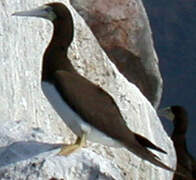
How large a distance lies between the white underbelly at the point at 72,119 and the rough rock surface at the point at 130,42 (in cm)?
475

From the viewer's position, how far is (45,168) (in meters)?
6.28

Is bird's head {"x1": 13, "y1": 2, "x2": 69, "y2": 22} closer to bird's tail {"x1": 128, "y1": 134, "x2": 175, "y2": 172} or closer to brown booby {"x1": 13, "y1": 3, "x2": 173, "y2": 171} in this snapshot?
brown booby {"x1": 13, "y1": 3, "x2": 173, "y2": 171}

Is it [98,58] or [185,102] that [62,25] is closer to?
[98,58]

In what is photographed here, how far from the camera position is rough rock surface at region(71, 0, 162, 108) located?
40.0ft

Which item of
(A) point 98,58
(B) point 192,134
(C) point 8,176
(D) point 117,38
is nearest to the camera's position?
(C) point 8,176

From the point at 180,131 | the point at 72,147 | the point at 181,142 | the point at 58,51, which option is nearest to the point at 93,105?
the point at 58,51

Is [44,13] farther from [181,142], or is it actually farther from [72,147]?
[181,142]

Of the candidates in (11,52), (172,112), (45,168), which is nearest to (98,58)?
(11,52)

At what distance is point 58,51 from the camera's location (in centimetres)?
759

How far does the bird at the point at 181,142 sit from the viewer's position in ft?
36.7

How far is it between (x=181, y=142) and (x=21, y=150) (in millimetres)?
5654

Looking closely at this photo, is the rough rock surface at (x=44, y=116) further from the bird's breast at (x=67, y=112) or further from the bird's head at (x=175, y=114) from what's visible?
the bird's head at (x=175, y=114)

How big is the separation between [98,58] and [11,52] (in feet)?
2.87

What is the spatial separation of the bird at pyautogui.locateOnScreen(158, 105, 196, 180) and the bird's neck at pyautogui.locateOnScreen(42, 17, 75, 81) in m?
3.47
